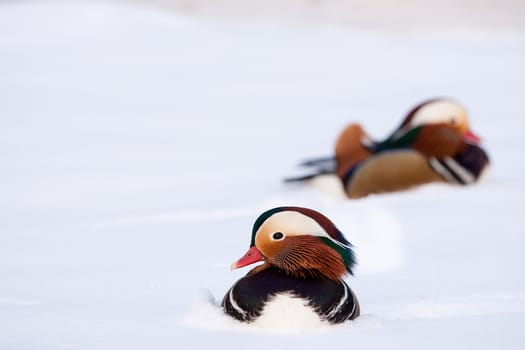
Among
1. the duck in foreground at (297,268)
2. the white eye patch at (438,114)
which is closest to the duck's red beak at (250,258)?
the duck in foreground at (297,268)

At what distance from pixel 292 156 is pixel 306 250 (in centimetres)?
519

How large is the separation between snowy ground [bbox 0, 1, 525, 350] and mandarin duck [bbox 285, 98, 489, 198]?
0.45 feet

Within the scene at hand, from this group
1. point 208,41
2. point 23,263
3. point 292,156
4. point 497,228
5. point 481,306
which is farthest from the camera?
A: point 208,41

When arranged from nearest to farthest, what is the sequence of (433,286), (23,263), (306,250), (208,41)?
1. (306,250)
2. (433,286)
3. (23,263)
4. (208,41)

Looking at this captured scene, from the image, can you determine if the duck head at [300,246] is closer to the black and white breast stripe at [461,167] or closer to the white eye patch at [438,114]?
the black and white breast stripe at [461,167]

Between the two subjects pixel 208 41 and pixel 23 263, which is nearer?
pixel 23 263

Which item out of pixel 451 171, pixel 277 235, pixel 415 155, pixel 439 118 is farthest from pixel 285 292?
pixel 439 118

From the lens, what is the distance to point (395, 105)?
11.7 metres

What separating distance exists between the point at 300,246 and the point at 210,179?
4.10 meters

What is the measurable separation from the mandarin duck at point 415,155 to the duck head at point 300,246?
3.12 m

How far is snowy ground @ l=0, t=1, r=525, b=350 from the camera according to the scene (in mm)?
4223

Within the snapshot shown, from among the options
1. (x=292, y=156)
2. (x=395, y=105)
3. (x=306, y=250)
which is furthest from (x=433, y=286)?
(x=395, y=105)

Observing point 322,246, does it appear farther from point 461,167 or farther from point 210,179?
point 210,179

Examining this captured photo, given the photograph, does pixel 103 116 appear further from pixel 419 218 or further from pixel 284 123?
pixel 419 218
